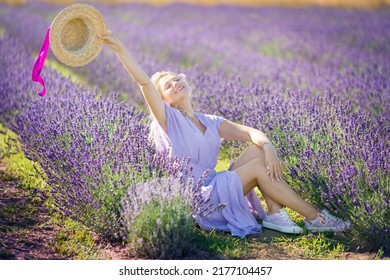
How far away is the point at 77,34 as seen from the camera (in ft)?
10.9

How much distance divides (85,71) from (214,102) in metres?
2.26

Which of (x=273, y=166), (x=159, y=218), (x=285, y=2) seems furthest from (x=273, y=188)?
(x=285, y=2)

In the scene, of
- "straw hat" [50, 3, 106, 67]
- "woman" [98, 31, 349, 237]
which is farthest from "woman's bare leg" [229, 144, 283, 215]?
"straw hat" [50, 3, 106, 67]

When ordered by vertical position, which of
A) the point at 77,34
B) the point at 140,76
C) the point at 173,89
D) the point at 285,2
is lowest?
the point at 285,2

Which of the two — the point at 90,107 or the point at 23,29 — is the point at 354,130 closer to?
the point at 90,107

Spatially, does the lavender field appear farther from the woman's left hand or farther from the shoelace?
the woman's left hand

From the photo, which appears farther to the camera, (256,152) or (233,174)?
(256,152)

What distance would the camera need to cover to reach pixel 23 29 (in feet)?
25.8

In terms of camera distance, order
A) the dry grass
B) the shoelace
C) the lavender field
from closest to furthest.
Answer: the lavender field, the shoelace, the dry grass

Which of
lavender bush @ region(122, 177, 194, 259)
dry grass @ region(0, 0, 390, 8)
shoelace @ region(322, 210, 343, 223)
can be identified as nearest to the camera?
lavender bush @ region(122, 177, 194, 259)

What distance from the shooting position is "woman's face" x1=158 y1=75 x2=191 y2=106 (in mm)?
3445

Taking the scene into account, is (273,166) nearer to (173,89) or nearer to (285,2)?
(173,89)

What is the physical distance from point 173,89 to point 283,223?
89 cm

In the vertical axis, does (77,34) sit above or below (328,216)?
above
